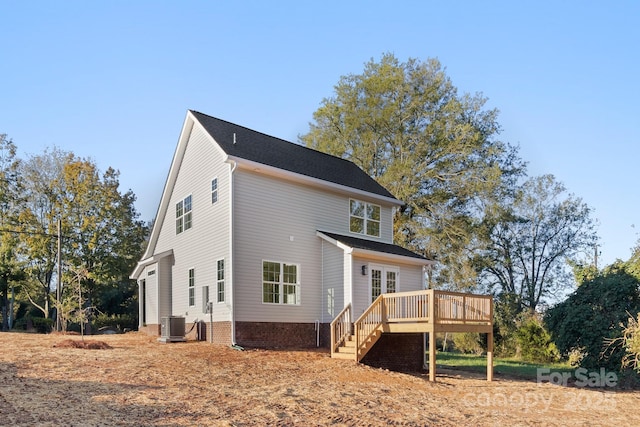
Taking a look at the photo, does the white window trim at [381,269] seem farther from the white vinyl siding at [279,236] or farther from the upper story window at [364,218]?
the upper story window at [364,218]

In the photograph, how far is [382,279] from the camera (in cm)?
1864

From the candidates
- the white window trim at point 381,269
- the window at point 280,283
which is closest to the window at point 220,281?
the window at point 280,283

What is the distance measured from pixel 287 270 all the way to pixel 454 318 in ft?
18.7

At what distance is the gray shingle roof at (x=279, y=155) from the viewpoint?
707 inches

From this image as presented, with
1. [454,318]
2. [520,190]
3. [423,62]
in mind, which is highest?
[423,62]

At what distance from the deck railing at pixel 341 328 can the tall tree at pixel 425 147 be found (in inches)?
478

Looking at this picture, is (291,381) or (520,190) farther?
(520,190)

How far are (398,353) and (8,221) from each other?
2859cm

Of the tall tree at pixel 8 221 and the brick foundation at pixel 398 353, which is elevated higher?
the tall tree at pixel 8 221

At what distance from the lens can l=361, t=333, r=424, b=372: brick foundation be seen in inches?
703

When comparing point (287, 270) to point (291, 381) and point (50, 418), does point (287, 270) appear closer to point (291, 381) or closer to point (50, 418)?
point (291, 381)

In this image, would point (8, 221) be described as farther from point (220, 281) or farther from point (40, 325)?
point (220, 281)

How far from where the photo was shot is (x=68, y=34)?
14.3 metres

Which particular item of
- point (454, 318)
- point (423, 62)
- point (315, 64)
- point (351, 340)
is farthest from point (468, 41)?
point (423, 62)
